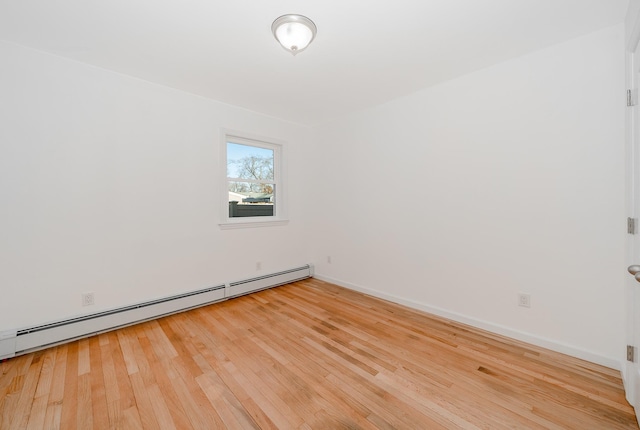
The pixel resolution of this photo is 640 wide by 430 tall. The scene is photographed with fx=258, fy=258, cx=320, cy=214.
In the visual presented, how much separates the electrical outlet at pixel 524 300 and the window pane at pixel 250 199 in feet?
10.7

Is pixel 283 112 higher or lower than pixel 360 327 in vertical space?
higher

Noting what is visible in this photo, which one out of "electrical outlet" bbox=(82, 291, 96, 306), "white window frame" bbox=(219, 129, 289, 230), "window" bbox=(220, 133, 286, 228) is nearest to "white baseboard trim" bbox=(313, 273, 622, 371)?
"white window frame" bbox=(219, 129, 289, 230)

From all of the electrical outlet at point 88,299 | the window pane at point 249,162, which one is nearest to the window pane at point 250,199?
the window pane at point 249,162

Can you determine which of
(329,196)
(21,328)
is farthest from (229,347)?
(329,196)

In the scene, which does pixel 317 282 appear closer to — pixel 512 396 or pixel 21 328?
pixel 512 396

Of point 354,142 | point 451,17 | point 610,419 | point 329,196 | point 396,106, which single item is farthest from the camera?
point 329,196

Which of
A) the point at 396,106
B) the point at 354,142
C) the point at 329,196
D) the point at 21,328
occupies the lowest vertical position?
the point at 21,328

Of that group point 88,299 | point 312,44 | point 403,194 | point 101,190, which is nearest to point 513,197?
point 403,194

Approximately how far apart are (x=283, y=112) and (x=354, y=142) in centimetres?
113

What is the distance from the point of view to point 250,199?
3902mm

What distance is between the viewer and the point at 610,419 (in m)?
1.48

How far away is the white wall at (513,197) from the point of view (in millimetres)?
1966

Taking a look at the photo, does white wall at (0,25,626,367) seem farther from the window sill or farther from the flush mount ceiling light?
the flush mount ceiling light

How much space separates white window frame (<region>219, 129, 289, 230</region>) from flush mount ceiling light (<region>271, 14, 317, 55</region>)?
5.91 ft
